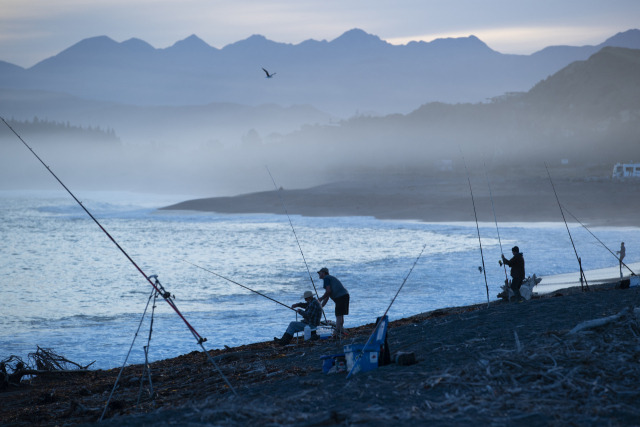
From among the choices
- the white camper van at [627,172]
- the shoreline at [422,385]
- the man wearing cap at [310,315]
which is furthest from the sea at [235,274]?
the white camper van at [627,172]

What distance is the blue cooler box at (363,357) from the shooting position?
718 centimetres

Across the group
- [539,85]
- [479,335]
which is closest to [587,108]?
[539,85]

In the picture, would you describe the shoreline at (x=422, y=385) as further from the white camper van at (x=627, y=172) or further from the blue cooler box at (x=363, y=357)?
the white camper van at (x=627, y=172)

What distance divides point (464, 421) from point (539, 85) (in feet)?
362

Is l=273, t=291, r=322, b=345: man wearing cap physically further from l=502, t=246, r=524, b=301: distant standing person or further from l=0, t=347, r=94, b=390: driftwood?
l=502, t=246, r=524, b=301: distant standing person

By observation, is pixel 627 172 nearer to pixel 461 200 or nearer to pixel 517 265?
pixel 461 200

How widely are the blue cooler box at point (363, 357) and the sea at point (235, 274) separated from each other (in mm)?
951

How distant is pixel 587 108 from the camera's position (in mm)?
93188

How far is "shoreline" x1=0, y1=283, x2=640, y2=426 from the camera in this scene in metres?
5.42

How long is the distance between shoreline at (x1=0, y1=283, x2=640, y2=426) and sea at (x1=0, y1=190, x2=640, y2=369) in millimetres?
876

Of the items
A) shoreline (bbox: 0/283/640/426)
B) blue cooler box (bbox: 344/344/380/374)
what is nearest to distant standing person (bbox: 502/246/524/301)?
shoreline (bbox: 0/283/640/426)

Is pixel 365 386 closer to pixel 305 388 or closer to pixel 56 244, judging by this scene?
pixel 305 388

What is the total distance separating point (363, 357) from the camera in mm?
7211

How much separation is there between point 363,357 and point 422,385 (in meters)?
1.13
